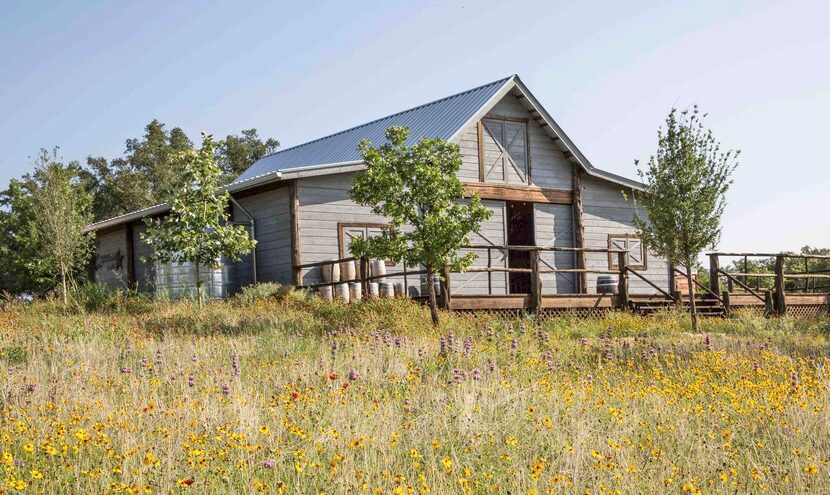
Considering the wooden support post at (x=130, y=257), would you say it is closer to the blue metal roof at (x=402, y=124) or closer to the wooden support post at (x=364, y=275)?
the blue metal roof at (x=402, y=124)

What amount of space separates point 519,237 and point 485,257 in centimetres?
366

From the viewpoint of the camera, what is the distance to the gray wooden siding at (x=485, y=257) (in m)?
25.8

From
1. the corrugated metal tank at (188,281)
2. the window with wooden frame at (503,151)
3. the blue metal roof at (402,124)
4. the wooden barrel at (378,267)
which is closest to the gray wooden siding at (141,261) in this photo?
the corrugated metal tank at (188,281)

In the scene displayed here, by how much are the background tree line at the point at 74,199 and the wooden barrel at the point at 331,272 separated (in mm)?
4299

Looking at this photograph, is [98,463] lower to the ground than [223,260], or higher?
lower

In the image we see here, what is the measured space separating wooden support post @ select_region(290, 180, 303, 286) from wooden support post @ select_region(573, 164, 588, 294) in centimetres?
900

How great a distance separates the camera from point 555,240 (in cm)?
2772

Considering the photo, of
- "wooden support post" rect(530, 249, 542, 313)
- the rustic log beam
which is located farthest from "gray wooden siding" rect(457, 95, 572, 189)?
"wooden support post" rect(530, 249, 542, 313)

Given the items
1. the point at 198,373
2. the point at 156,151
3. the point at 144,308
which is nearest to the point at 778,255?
the point at 144,308

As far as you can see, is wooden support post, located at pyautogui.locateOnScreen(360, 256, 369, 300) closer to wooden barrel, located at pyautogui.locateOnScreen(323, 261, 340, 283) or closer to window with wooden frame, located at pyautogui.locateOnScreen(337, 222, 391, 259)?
wooden barrel, located at pyautogui.locateOnScreen(323, 261, 340, 283)

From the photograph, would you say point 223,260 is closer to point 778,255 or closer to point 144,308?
point 144,308

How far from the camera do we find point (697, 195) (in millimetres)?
19828

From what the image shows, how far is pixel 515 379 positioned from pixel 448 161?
9.15 m

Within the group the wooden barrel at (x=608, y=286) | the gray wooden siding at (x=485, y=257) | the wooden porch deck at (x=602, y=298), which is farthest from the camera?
the gray wooden siding at (x=485, y=257)
